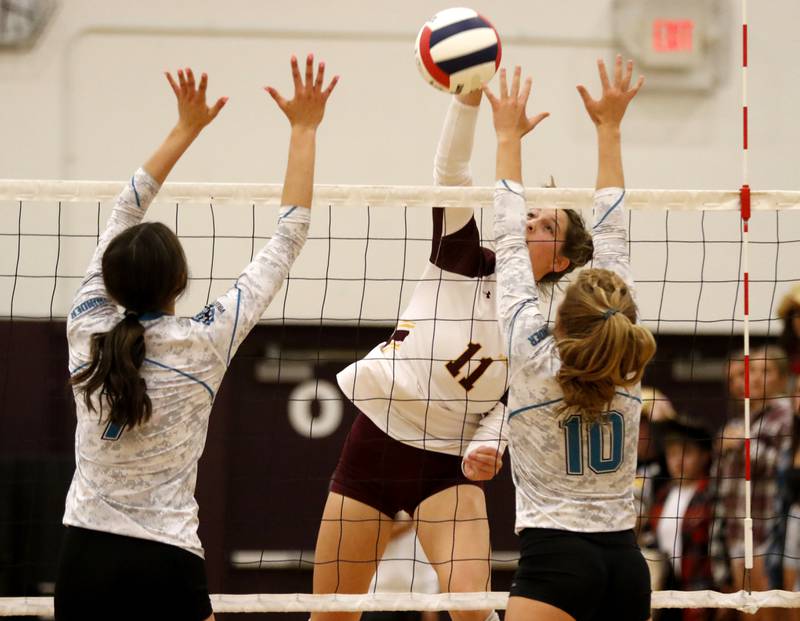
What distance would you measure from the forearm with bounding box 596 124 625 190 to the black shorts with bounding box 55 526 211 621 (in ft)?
5.11

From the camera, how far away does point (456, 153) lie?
3.73 meters

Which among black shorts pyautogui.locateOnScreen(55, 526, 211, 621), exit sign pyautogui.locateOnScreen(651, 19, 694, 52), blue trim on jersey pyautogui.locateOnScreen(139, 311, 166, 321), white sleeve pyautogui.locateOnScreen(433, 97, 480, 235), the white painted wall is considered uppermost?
exit sign pyautogui.locateOnScreen(651, 19, 694, 52)

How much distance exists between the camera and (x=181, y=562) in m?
2.74

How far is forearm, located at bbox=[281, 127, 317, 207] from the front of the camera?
119 inches

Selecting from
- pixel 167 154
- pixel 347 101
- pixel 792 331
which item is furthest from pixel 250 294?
pixel 347 101

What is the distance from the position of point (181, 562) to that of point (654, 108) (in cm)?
580

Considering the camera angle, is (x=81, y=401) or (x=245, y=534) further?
(x=245, y=534)

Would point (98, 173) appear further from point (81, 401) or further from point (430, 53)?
point (81, 401)

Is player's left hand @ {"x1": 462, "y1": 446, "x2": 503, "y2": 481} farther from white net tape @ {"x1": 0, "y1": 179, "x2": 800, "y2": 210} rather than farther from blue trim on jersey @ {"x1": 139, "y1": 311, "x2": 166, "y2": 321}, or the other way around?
blue trim on jersey @ {"x1": 139, "y1": 311, "x2": 166, "y2": 321}

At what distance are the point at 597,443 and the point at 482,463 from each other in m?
0.81

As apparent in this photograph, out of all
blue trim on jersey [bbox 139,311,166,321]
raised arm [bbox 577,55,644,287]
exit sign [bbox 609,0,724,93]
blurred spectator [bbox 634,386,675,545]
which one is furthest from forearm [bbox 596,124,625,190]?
exit sign [bbox 609,0,724,93]

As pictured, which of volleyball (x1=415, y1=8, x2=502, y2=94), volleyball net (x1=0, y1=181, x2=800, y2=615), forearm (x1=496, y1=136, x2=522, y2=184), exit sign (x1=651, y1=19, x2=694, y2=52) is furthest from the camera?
exit sign (x1=651, y1=19, x2=694, y2=52)

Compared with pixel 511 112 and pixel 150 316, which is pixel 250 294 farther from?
pixel 511 112

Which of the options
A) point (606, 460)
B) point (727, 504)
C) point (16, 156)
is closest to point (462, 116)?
point (606, 460)
